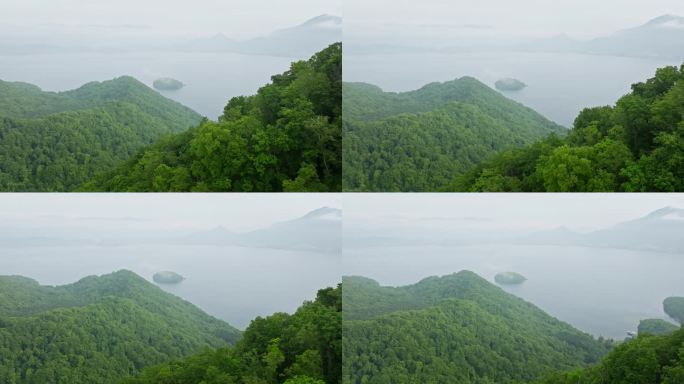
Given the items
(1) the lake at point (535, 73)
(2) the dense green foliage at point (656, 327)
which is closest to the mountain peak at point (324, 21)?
(1) the lake at point (535, 73)

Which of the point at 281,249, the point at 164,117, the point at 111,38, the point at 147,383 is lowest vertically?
the point at 147,383

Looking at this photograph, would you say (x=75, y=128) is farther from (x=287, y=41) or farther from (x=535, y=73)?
(x=535, y=73)

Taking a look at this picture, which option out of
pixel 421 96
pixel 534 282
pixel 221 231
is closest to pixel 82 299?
pixel 221 231

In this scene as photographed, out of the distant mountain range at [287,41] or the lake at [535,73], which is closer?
the lake at [535,73]

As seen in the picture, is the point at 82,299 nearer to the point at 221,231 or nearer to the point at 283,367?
the point at 221,231

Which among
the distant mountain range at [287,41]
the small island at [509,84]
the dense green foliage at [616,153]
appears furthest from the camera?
the distant mountain range at [287,41]

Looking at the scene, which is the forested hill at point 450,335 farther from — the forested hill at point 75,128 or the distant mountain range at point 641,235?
the forested hill at point 75,128

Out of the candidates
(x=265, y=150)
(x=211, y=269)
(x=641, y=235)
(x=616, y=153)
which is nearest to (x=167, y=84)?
(x=265, y=150)

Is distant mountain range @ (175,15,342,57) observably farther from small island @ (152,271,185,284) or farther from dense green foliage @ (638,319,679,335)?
dense green foliage @ (638,319,679,335)
